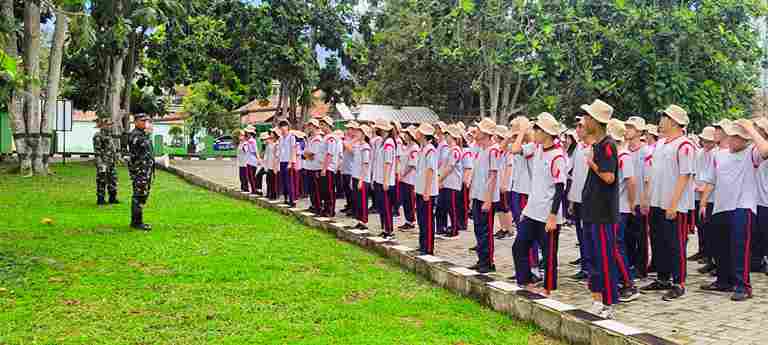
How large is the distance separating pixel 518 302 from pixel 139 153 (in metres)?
6.88

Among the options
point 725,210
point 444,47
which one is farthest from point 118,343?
point 444,47

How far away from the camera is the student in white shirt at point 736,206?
710cm

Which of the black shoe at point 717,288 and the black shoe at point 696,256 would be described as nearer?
the black shoe at point 717,288

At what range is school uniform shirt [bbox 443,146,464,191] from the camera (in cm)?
1105

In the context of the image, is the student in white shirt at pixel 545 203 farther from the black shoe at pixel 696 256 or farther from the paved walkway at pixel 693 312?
the black shoe at pixel 696 256

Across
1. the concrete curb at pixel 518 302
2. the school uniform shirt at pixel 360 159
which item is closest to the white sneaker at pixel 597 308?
the concrete curb at pixel 518 302

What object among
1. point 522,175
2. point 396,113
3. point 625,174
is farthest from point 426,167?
point 396,113

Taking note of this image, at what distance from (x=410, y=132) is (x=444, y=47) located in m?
20.0

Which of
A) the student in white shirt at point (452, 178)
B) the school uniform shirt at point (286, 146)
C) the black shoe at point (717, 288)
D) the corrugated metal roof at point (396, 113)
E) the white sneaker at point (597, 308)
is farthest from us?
the corrugated metal roof at point (396, 113)

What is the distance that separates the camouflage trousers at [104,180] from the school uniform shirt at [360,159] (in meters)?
5.16

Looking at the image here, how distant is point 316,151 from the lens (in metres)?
13.3

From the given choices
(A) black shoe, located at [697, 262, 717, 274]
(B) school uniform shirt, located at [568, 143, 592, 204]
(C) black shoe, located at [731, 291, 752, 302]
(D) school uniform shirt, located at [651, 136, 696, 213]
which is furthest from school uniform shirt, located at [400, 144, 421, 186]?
(C) black shoe, located at [731, 291, 752, 302]

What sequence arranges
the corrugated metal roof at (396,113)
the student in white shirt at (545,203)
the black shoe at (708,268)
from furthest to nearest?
the corrugated metal roof at (396,113) < the black shoe at (708,268) < the student in white shirt at (545,203)

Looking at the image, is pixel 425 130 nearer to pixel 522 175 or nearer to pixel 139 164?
pixel 522 175
